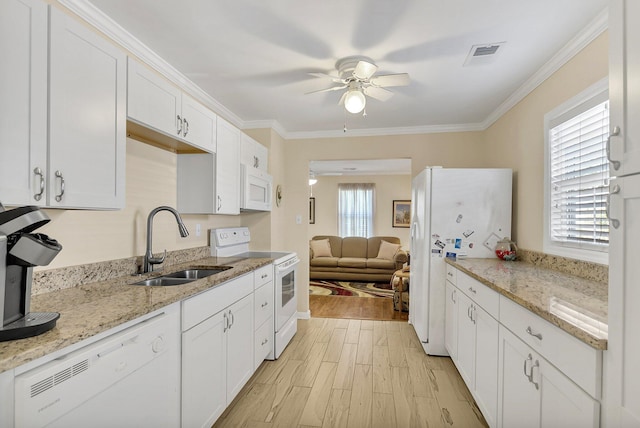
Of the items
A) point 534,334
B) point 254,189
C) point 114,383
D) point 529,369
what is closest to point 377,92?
point 254,189

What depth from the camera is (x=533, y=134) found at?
264cm

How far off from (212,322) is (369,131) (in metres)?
2.99

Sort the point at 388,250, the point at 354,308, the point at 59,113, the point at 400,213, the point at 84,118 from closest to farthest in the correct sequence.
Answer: the point at 59,113 < the point at 84,118 < the point at 354,308 < the point at 388,250 < the point at 400,213

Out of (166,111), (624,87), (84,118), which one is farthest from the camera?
(166,111)

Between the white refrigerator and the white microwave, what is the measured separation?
5.30 feet

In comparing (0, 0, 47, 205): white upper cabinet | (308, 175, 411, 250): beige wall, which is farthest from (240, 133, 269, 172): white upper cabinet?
(308, 175, 411, 250): beige wall

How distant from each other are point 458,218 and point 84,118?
2.76 m

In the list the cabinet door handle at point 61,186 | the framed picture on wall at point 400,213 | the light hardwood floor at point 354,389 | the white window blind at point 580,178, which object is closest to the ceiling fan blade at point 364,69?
the white window blind at point 580,178

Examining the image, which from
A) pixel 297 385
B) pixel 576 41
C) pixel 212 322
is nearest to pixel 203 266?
pixel 212 322

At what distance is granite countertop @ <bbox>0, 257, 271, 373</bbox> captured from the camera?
87 cm

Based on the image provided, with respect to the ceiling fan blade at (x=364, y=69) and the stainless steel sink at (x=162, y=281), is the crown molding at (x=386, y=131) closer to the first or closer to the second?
the ceiling fan blade at (x=364, y=69)

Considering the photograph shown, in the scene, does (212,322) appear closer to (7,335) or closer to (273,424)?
(273,424)

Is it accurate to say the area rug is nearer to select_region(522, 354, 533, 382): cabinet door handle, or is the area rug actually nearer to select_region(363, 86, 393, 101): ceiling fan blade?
select_region(363, 86, 393, 101): ceiling fan blade

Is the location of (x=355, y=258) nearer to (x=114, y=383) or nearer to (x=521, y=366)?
(x=521, y=366)
